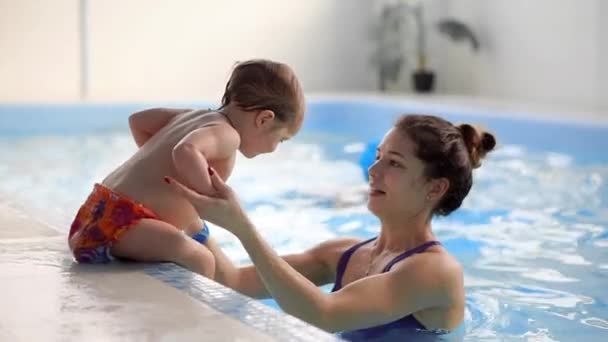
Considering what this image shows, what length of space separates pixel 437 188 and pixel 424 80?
970 centimetres

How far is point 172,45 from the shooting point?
1209cm

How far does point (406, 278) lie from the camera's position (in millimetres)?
2676

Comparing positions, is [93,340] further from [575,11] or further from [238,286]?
[575,11]

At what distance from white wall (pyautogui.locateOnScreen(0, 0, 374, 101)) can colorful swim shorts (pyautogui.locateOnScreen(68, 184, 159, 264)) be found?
26.0 ft

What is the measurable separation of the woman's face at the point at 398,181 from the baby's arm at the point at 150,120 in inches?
29.5

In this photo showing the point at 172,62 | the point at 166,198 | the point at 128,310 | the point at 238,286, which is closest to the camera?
the point at 128,310

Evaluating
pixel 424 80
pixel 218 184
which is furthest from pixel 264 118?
pixel 424 80

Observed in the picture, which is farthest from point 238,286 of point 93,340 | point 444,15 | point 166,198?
point 444,15

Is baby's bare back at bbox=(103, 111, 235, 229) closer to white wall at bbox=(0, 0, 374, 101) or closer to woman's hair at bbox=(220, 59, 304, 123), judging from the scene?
woman's hair at bbox=(220, 59, 304, 123)

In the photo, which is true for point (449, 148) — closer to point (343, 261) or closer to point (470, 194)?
point (343, 261)

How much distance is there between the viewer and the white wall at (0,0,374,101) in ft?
36.7

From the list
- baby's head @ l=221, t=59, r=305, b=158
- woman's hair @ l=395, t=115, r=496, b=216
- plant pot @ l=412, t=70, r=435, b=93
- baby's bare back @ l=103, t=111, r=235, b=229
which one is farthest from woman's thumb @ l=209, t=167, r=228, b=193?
plant pot @ l=412, t=70, r=435, b=93

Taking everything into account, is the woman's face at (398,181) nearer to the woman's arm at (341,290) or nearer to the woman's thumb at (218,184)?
the woman's arm at (341,290)

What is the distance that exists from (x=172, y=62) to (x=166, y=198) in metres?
9.32
